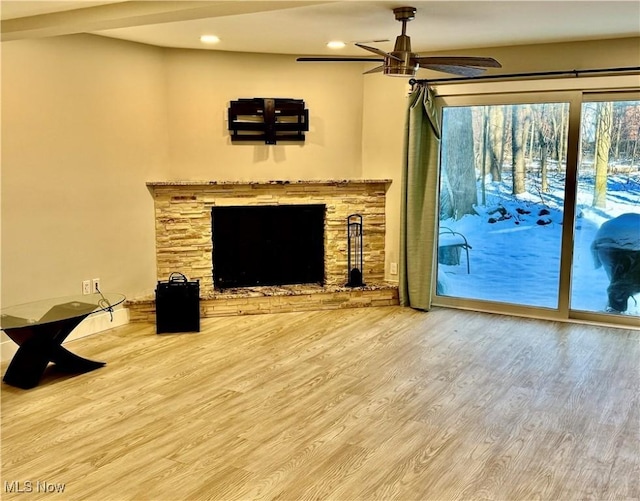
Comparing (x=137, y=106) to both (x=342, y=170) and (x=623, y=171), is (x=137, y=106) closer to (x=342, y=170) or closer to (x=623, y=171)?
(x=342, y=170)

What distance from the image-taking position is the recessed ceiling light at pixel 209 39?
15.2 ft

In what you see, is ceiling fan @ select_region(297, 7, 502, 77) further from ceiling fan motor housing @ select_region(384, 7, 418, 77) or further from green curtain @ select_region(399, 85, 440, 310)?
green curtain @ select_region(399, 85, 440, 310)

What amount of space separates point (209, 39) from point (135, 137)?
1059mm

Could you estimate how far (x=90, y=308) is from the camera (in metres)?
3.91

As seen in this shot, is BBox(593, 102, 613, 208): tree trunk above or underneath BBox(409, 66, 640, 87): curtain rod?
underneath

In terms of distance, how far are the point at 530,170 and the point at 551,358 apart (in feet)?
6.07

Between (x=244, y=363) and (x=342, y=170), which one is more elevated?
(x=342, y=170)

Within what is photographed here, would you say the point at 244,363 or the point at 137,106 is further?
the point at 137,106

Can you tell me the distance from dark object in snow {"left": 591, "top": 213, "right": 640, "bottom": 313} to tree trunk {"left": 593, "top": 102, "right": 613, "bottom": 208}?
23 cm

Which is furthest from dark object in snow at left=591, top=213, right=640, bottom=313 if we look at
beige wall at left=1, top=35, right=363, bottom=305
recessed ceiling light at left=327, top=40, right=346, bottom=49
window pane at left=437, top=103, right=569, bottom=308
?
recessed ceiling light at left=327, top=40, right=346, bottom=49

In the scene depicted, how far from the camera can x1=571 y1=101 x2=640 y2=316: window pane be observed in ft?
16.2

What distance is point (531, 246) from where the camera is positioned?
541 cm

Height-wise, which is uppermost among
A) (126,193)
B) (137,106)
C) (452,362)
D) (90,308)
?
(137,106)

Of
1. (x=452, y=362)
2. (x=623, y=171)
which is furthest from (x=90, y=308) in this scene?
(x=623, y=171)
